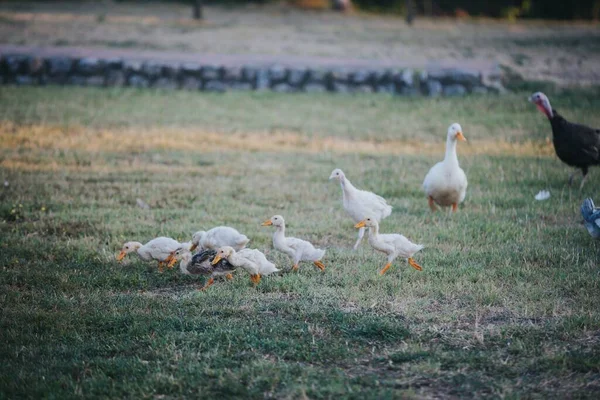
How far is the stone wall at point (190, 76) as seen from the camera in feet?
47.6

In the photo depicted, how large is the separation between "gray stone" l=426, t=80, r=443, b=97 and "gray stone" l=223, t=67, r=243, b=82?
3.56m

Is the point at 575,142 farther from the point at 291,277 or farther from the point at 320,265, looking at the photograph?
the point at 291,277

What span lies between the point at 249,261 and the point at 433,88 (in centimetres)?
938

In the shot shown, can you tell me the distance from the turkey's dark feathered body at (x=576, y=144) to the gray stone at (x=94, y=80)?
30.1 ft

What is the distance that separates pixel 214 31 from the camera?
19.9 meters

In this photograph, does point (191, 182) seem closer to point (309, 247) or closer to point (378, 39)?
point (309, 247)

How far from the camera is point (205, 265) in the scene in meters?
5.56

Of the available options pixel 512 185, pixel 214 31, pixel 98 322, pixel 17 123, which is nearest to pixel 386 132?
pixel 512 185

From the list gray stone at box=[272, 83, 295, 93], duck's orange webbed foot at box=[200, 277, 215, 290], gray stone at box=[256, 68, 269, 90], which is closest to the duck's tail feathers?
duck's orange webbed foot at box=[200, 277, 215, 290]

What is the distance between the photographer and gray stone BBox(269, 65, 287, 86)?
14.6 meters

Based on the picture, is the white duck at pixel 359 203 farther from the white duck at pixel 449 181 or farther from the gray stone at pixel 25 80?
the gray stone at pixel 25 80

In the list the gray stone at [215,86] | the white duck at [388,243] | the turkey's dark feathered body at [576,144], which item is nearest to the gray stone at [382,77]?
the gray stone at [215,86]

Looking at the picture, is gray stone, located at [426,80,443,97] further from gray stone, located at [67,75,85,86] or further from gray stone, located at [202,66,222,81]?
gray stone, located at [67,75,85,86]

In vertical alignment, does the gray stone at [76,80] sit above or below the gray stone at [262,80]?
below
